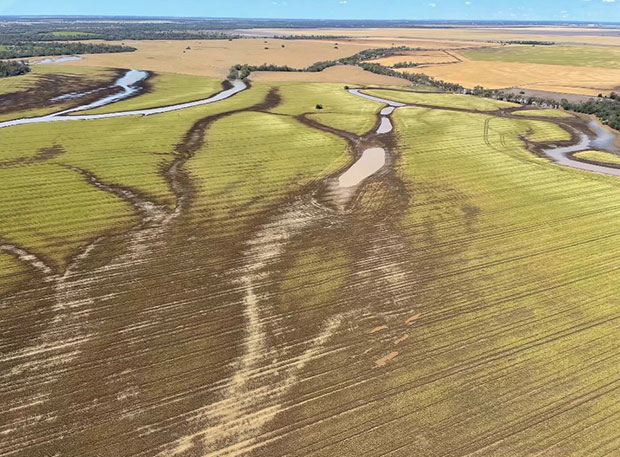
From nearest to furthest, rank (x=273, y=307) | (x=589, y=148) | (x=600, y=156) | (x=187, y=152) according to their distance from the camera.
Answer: (x=273, y=307)
(x=187, y=152)
(x=600, y=156)
(x=589, y=148)

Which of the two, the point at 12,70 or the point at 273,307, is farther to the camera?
the point at 12,70

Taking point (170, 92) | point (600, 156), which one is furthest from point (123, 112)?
point (600, 156)

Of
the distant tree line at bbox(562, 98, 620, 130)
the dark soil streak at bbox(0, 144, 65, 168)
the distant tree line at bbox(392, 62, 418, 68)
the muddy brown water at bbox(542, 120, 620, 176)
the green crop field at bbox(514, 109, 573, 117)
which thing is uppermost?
the distant tree line at bbox(392, 62, 418, 68)

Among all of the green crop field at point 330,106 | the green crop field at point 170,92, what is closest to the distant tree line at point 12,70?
the green crop field at point 170,92

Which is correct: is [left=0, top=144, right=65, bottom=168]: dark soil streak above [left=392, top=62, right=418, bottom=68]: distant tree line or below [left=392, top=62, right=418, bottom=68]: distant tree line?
below

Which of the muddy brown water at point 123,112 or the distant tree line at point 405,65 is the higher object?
the distant tree line at point 405,65

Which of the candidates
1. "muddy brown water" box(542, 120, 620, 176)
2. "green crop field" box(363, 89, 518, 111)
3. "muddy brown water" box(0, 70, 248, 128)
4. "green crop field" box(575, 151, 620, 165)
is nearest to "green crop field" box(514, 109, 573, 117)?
"green crop field" box(363, 89, 518, 111)

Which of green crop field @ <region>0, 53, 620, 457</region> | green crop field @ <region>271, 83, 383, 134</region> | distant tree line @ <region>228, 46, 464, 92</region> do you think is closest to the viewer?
green crop field @ <region>0, 53, 620, 457</region>

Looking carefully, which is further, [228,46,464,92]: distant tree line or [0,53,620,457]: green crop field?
[228,46,464,92]: distant tree line

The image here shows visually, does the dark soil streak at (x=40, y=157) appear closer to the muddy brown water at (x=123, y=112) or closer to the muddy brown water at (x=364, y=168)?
the muddy brown water at (x=123, y=112)

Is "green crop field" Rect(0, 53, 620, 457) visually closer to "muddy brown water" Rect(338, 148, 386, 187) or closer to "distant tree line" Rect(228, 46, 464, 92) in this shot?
"muddy brown water" Rect(338, 148, 386, 187)

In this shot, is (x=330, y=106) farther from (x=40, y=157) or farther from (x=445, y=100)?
(x=40, y=157)
